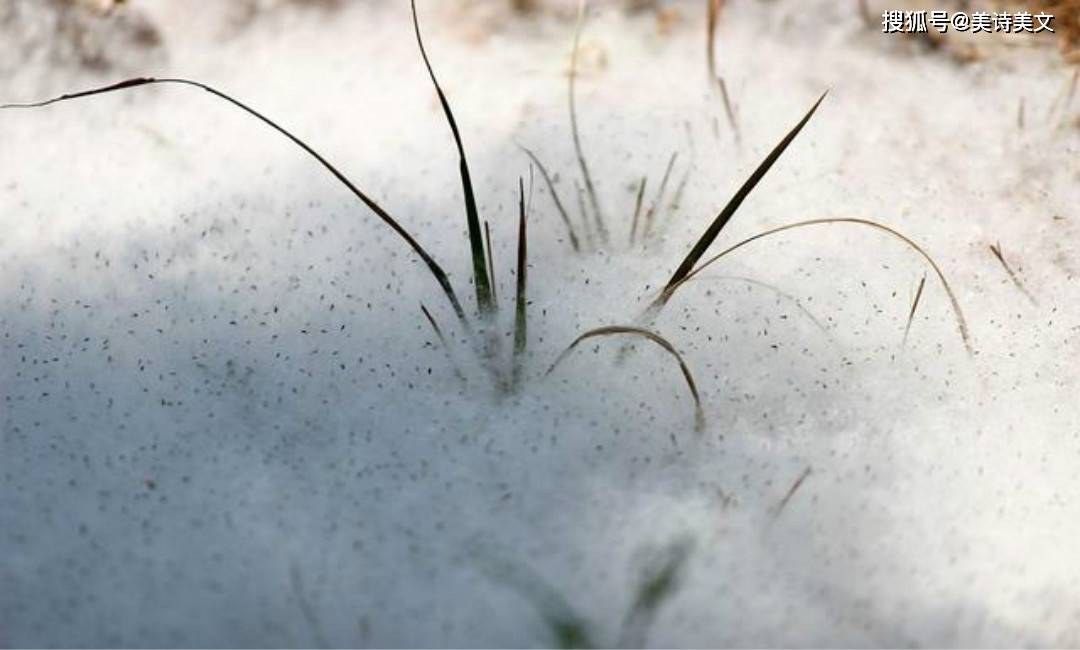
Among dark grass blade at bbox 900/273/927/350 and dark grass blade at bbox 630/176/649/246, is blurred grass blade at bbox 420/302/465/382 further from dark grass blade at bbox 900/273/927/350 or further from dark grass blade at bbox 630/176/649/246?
dark grass blade at bbox 900/273/927/350

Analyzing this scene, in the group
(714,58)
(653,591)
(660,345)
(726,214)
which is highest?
(714,58)

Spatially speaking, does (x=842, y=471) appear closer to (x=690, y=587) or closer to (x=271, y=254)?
(x=690, y=587)

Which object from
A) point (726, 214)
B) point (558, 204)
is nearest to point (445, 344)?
point (558, 204)

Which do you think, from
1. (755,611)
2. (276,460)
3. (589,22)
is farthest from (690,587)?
(589,22)

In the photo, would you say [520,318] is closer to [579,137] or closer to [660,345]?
[660,345]

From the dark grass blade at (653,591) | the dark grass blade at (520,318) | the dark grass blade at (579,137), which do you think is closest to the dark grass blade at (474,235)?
the dark grass blade at (520,318)

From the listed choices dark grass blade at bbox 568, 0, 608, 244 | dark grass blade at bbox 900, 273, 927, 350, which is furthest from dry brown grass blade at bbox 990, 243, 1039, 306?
dark grass blade at bbox 568, 0, 608, 244
